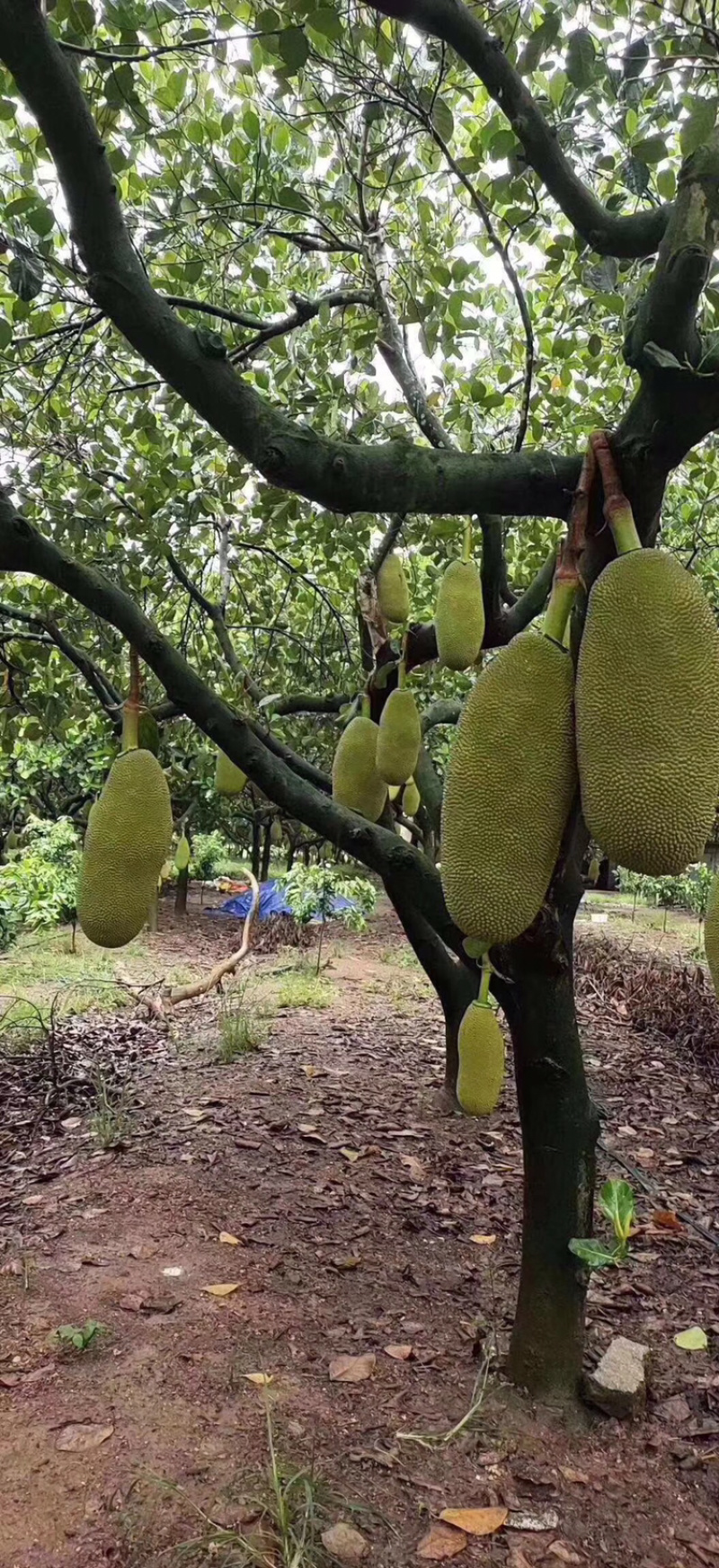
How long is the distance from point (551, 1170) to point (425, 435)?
87.8 inches

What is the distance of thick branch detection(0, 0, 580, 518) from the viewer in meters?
1.31

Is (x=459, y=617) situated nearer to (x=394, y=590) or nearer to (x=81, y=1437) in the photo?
(x=394, y=590)

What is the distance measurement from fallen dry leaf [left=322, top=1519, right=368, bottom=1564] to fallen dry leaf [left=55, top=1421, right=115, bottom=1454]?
0.56m

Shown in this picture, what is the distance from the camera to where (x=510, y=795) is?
948 millimetres

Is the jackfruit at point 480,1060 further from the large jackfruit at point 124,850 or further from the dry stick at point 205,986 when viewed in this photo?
the dry stick at point 205,986

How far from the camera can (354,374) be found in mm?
→ 3793

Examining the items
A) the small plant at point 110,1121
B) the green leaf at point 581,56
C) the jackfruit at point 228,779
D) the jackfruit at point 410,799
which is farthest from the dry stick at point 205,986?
the green leaf at point 581,56

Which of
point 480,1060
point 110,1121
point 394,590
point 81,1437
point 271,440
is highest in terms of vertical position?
point 394,590

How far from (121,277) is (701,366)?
82 cm

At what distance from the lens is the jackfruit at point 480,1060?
5.72ft

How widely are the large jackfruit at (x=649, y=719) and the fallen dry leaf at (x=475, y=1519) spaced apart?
58.8 inches

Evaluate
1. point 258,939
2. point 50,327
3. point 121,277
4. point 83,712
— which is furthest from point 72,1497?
point 258,939

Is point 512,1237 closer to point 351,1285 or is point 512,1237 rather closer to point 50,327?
point 351,1285

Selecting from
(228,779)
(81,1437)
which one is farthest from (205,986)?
(81,1437)
